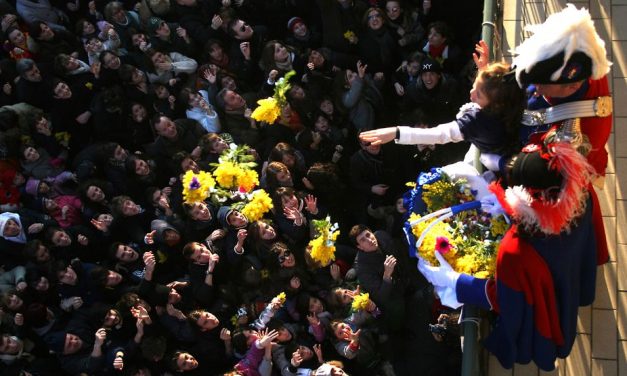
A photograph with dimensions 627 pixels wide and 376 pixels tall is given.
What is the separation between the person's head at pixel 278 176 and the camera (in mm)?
6336

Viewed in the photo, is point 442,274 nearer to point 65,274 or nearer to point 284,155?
point 284,155

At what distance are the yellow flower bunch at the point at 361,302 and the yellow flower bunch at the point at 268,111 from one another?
204cm

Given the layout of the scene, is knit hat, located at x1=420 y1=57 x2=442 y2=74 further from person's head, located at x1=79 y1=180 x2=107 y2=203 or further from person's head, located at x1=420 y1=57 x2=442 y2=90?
person's head, located at x1=79 y1=180 x2=107 y2=203

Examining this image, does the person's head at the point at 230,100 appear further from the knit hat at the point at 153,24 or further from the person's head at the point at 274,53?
the knit hat at the point at 153,24

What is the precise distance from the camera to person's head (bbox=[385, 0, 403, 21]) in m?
6.90

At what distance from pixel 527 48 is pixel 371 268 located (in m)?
2.68

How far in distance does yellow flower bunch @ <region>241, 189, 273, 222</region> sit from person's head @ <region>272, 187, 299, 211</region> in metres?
0.07

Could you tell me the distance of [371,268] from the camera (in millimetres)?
5832

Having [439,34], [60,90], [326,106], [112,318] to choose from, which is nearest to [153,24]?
[60,90]

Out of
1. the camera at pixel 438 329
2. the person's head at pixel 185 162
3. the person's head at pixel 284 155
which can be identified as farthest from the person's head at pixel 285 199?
the camera at pixel 438 329

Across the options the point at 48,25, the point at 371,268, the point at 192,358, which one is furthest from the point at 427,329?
the point at 48,25

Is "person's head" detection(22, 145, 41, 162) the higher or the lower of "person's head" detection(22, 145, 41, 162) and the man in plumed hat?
the lower

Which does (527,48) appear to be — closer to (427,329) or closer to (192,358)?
(427,329)

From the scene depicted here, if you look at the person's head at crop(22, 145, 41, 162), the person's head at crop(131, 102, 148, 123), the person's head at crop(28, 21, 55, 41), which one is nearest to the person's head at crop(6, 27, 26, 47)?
the person's head at crop(28, 21, 55, 41)
